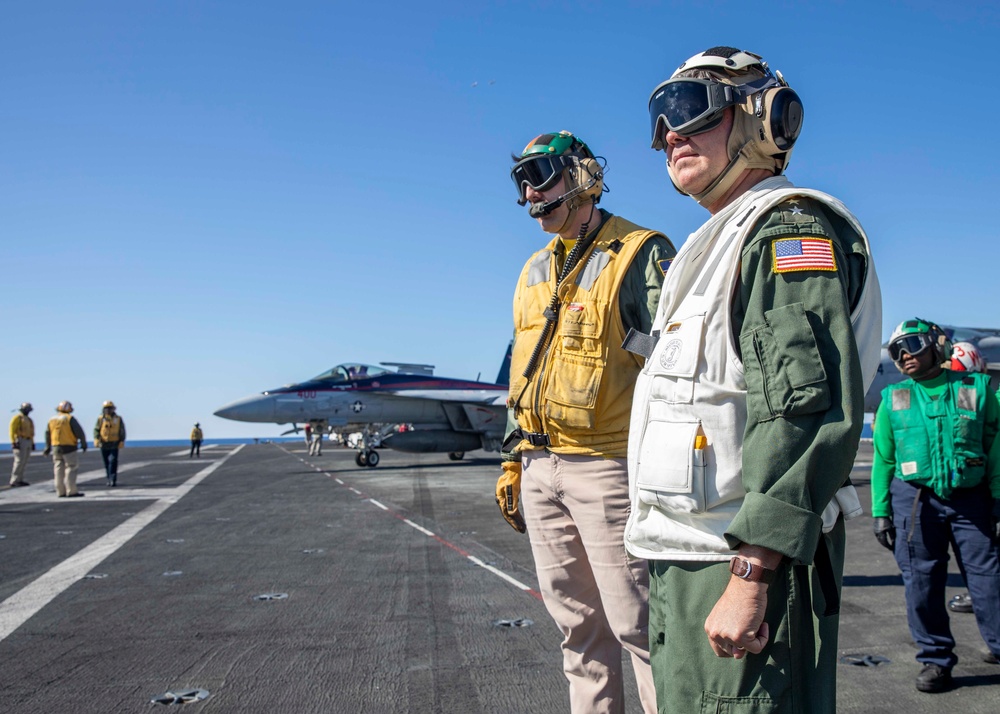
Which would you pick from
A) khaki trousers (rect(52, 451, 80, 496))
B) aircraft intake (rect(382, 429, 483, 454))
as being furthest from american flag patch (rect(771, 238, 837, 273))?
aircraft intake (rect(382, 429, 483, 454))

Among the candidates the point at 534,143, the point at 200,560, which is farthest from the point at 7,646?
the point at 534,143

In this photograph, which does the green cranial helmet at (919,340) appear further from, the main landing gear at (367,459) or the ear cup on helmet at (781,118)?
the main landing gear at (367,459)

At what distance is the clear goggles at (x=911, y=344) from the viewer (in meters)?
3.73

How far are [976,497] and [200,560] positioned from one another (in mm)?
6100

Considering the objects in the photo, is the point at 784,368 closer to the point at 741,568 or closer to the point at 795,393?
the point at 795,393

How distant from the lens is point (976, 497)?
369 centimetres

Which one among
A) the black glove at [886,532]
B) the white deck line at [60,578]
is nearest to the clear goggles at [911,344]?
the black glove at [886,532]

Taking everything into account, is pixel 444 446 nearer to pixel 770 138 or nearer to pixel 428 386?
pixel 428 386

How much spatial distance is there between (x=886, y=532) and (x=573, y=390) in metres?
2.48

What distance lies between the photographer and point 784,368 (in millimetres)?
1405

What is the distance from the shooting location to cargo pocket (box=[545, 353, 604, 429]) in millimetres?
2377

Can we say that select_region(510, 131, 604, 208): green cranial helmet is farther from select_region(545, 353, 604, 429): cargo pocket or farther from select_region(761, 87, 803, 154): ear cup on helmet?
select_region(761, 87, 803, 154): ear cup on helmet

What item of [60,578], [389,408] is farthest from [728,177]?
[389,408]

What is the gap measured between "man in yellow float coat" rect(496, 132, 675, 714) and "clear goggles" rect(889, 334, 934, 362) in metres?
1.91
